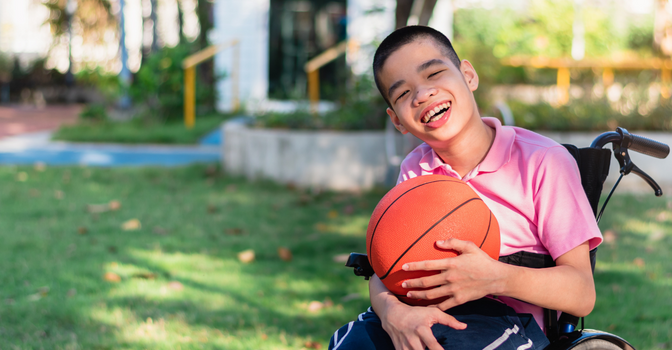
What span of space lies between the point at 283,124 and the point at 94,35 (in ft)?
56.8

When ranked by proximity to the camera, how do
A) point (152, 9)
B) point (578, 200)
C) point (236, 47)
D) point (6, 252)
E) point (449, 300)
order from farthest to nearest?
point (152, 9) → point (236, 47) → point (6, 252) → point (578, 200) → point (449, 300)

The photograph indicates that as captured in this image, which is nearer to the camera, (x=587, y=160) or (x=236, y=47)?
(x=587, y=160)

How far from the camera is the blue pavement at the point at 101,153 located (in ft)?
31.0

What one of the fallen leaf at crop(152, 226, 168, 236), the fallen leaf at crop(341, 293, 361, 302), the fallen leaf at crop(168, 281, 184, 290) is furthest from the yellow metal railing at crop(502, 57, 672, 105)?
the fallen leaf at crop(168, 281, 184, 290)

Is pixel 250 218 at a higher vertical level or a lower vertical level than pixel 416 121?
lower

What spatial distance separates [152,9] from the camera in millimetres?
17672

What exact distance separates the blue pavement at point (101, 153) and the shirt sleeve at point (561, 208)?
7.99 metres

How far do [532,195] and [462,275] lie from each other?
1.40ft

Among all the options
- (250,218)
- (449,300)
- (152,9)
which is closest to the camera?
→ (449,300)

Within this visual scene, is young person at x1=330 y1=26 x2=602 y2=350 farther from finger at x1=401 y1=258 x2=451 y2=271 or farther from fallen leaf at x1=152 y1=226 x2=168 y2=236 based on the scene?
fallen leaf at x1=152 y1=226 x2=168 y2=236

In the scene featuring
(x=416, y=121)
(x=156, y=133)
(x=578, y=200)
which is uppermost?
(x=416, y=121)

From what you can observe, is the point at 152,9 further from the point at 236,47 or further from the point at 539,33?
the point at 539,33

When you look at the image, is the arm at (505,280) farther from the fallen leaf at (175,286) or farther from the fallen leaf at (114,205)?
the fallen leaf at (114,205)

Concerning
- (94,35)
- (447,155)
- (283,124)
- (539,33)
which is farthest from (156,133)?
(539,33)
